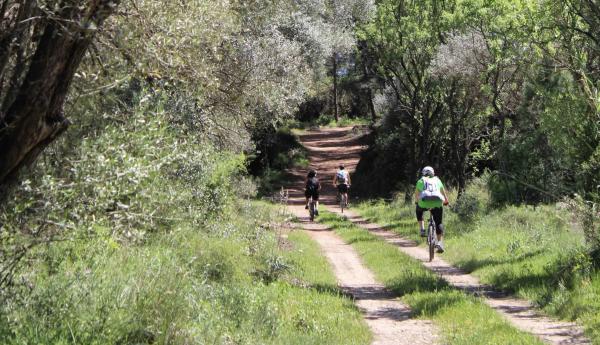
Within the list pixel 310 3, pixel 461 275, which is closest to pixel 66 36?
pixel 461 275

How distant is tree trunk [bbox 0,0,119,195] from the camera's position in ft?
18.2

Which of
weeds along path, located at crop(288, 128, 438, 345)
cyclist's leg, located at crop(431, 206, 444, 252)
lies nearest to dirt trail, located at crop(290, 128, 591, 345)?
weeds along path, located at crop(288, 128, 438, 345)

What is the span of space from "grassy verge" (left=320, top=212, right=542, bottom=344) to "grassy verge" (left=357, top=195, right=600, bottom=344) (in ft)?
3.41

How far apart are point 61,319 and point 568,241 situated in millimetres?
10706

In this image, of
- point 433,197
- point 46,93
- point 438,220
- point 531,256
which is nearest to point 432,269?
point 438,220

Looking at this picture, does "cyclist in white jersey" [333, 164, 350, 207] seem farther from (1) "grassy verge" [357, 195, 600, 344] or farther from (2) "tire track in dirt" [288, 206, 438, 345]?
(2) "tire track in dirt" [288, 206, 438, 345]

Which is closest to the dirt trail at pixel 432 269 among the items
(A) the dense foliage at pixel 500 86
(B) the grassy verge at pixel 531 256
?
(B) the grassy verge at pixel 531 256

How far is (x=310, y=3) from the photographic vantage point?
3741 cm

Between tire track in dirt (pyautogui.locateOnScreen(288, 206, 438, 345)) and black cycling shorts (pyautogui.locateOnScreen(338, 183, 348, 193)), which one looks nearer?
tire track in dirt (pyautogui.locateOnScreen(288, 206, 438, 345))

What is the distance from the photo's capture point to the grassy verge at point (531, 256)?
992 cm

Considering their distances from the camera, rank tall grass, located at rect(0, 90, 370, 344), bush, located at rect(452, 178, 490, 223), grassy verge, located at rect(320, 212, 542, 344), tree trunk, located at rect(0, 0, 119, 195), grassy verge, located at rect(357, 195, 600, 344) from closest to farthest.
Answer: tree trunk, located at rect(0, 0, 119, 195)
tall grass, located at rect(0, 90, 370, 344)
grassy verge, located at rect(320, 212, 542, 344)
grassy verge, located at rect(357, 195, 600, 344)
bush, located at rect(452, 178, 490, 223)

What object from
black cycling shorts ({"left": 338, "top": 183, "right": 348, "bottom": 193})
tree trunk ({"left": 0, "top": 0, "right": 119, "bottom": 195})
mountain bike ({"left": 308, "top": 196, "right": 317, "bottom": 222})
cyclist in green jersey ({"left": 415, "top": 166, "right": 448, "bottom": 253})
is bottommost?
mountain bike ({"left": 308, "top": 196, "right": 317, "bottom": 222})

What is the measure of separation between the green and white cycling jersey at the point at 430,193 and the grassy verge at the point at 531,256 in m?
1.40

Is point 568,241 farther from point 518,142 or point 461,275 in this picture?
point 518,142
